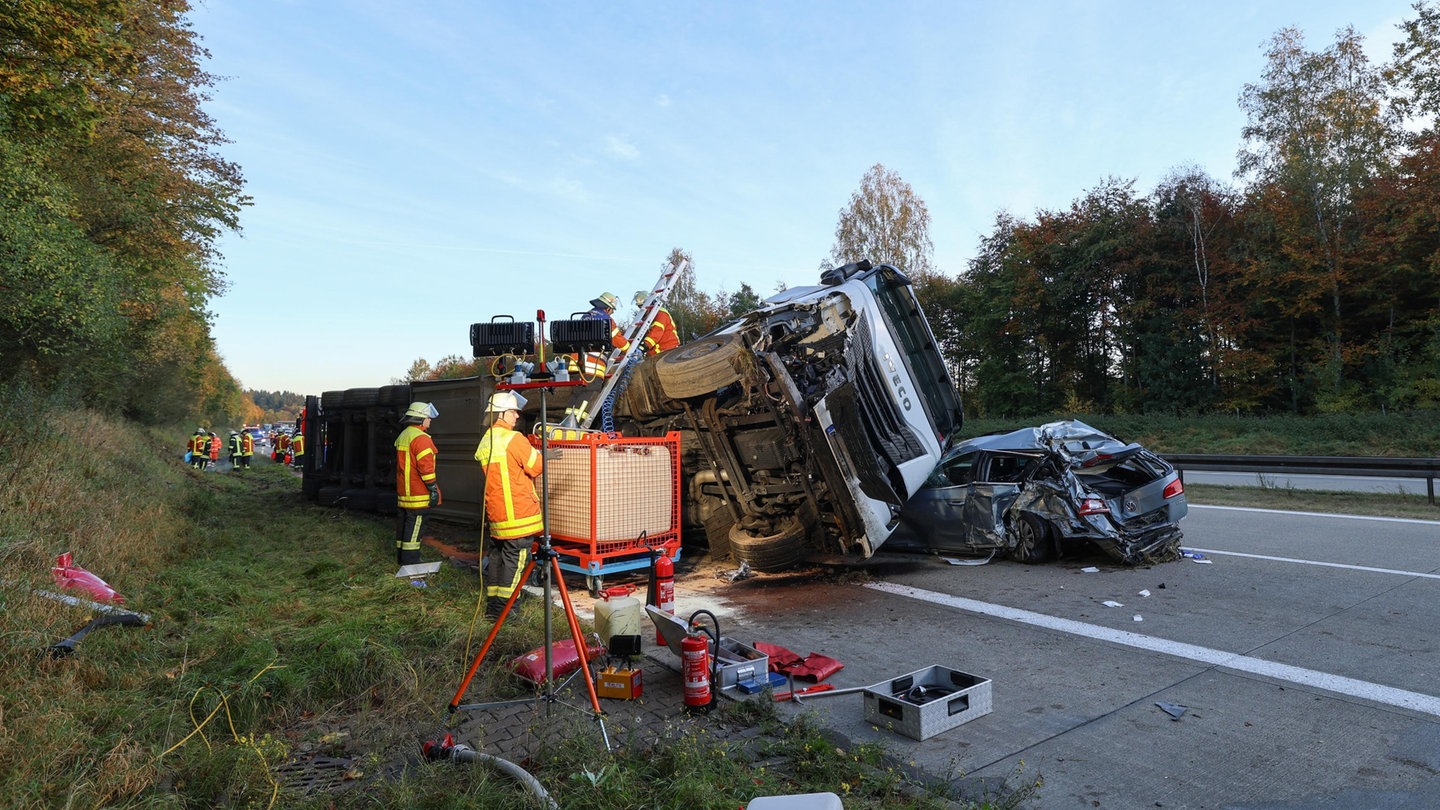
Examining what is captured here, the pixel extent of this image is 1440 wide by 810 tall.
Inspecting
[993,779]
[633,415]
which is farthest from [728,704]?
[633,415]

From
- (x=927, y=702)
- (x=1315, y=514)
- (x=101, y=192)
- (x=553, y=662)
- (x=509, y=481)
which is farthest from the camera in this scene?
(x=101, y=192)

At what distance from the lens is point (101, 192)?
13289 millimetres

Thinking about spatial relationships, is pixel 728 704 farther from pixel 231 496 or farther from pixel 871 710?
pixel 231 496

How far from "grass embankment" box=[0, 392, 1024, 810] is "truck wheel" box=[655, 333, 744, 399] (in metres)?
2.12

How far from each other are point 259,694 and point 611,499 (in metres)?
2.87

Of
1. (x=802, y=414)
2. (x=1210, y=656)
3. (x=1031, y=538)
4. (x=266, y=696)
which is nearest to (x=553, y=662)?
(x=266, y=696)

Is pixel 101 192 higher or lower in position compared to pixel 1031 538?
higher

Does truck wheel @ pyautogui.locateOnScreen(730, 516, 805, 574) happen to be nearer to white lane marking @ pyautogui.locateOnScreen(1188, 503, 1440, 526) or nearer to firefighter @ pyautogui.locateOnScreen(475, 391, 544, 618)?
firefighter @ pyautogui.locateOnScreen(475, 391, 544, 618)

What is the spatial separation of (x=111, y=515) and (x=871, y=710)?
7359mm

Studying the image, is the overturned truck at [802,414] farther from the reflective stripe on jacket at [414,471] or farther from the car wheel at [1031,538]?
the reflective stripe on jacket at [414,471]

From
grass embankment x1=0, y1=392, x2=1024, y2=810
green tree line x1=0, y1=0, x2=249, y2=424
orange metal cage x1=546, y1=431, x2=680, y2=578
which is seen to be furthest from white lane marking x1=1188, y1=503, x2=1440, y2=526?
green tree line x1=0, y1=0, x2=249, y2=424

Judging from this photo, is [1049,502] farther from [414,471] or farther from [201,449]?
[201,449]

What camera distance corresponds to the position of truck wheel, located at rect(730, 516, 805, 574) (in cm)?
638

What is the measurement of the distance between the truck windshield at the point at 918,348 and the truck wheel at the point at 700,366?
4.68ft
